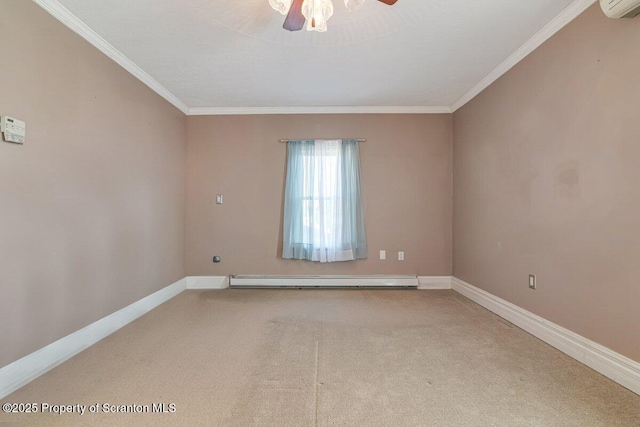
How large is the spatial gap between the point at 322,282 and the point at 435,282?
1517 mm

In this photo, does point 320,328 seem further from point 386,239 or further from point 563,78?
point 563,78

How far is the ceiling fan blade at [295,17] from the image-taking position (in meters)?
1.58

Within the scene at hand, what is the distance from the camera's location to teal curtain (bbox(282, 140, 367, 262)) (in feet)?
12.3

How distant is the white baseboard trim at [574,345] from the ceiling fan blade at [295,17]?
275 cm

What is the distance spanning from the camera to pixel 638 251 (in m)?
1.57

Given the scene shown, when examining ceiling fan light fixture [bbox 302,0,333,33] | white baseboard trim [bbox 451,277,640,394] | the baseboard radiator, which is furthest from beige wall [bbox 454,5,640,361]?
ceiling fan light fixture [bbox 302,0,333,33]

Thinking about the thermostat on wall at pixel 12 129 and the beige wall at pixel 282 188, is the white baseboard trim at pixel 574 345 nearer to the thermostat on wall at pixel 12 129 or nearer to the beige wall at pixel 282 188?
the beige wall at pixel 282 188

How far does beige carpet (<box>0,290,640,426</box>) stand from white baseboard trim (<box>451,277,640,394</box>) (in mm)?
62

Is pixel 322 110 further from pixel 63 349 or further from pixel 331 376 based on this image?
pixel 63 349

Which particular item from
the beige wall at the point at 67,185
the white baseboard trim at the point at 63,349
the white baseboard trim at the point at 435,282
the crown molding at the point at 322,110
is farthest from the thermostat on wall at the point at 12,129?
the white baseboard trim at the point at 435,282

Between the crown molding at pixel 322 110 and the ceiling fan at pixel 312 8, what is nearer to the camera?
the ceiling fan at pixel 312 8

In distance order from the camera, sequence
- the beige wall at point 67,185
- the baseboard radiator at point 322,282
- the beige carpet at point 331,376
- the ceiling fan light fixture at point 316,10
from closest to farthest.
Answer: the beige carpet at point 331,376 < the ceiling fan light fixture at point 316,10 < the beige wall at point 67,185 < the baseboard radiator at point 322,282

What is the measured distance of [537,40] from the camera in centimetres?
224

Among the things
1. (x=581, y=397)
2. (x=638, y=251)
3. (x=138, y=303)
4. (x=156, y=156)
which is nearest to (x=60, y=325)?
(x=138, y=303)
